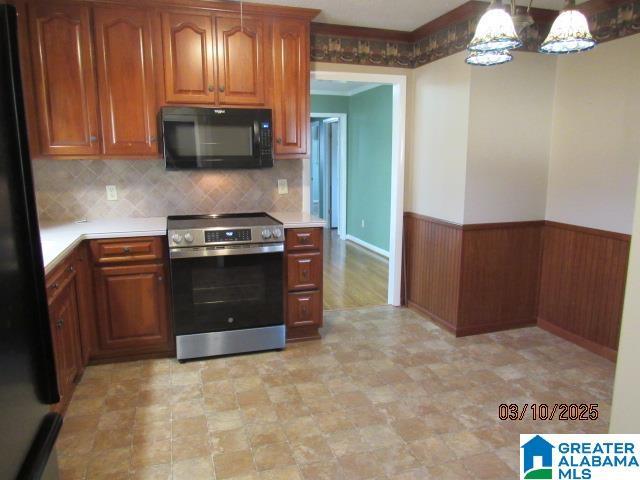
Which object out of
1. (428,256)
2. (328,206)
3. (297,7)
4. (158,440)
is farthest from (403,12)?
(328,206)

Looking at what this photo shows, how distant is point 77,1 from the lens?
112 inches

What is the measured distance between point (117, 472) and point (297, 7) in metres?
2.92

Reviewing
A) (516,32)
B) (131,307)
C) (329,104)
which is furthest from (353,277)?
(516,32)

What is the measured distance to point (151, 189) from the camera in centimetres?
344

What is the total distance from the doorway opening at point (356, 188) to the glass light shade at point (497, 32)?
2216 millimetres

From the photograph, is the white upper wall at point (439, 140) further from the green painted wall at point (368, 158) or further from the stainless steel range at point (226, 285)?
the green painted wall at point (368, 158)

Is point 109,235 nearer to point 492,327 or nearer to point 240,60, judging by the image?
point 240,60

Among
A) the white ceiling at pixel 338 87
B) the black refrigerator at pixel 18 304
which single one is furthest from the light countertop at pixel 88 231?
the white ceiling at pixel 338 87

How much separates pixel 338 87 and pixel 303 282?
3919 mm

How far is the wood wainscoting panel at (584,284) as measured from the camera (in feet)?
9.91

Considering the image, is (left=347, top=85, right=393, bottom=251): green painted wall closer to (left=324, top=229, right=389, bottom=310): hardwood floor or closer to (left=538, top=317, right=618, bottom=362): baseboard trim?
(left=324, top=229, right=389, bottom=310): hardwood floor

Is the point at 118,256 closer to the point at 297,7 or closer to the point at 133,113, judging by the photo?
the point at 133,113

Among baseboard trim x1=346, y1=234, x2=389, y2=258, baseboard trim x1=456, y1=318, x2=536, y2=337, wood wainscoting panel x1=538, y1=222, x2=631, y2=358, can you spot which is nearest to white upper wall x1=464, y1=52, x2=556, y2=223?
wood wainscoting panel x1=538, y1=222, x2=631, y2=358
